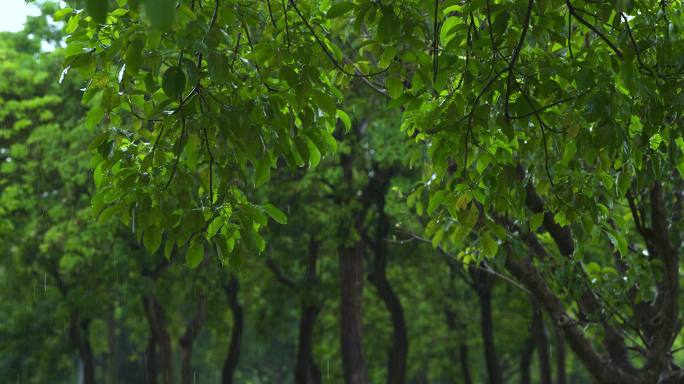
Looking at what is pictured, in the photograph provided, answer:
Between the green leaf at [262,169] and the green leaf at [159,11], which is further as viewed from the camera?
the green leaf at [262,169]

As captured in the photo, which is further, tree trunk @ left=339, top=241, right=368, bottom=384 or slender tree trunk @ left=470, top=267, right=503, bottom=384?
slender tree trunk @ left=470, top=267, right=503, bottom=384

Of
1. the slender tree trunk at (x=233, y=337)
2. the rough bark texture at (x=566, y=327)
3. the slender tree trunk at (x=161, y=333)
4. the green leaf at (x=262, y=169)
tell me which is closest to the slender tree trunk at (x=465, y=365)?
the slender tree trunk at (x=233, y=337)

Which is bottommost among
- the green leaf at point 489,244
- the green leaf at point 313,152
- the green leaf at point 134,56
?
the green leaf at point 489,244

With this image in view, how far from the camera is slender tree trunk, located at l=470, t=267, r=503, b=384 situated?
82.9ft

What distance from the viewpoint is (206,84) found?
466 cm

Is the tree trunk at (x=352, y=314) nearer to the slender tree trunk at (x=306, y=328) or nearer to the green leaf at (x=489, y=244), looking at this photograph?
the slender tree trunk at (x=306, y=328)

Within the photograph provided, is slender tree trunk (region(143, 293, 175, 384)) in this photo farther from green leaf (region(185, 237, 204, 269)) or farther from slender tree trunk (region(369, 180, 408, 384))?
green leaf (region(185, 237, 204, 269))

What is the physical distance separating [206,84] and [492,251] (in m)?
1.85

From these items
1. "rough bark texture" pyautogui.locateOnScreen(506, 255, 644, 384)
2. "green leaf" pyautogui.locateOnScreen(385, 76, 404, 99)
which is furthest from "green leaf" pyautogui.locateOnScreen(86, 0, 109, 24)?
"rough bark texture" pyautogui.locateOnScreen(506, 255, 644, 384)

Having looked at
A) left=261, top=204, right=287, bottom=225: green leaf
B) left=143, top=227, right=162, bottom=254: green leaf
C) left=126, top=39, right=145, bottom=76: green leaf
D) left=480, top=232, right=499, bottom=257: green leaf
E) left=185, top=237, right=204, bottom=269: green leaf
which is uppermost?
left=126, top=39, right=145, bottom=76: green leaf

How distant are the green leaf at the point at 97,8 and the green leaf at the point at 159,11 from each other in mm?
324

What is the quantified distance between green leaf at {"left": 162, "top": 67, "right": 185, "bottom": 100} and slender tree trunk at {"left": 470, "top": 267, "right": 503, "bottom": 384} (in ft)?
72.4

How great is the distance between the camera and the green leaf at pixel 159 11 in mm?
2123

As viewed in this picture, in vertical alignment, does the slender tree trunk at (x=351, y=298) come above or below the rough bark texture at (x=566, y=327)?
above
